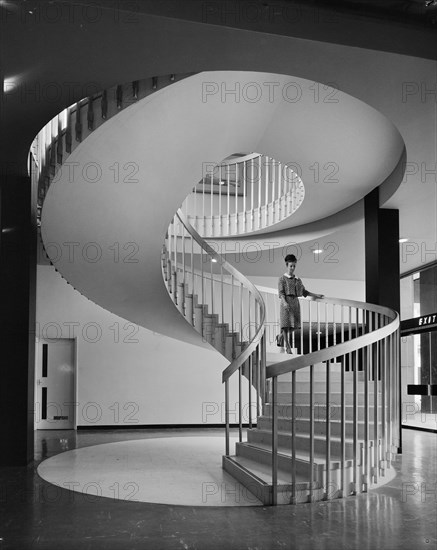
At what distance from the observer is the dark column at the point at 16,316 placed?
7.14 meters

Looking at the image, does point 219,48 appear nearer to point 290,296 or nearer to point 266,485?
point 266,485

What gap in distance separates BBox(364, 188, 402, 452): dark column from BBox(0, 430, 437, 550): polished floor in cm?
335

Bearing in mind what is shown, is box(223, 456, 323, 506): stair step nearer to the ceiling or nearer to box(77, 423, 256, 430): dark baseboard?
the ceiling

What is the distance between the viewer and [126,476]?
21.1 feet

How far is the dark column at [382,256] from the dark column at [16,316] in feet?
15.6

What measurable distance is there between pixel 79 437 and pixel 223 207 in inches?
228

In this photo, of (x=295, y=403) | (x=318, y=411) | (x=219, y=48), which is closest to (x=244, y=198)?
(x=318, y=411)

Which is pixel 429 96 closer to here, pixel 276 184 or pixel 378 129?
pixel 378 129

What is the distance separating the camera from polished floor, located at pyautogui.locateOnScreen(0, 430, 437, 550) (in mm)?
3855

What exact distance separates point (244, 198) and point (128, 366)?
14.4 feet

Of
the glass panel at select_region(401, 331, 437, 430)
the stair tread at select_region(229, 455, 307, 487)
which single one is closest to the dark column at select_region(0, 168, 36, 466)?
the stair tread at select_region(229, 455, 307, 487)

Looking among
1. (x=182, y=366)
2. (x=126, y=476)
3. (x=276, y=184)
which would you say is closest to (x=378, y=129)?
(x=126, y=476)

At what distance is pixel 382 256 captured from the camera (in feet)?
28.6

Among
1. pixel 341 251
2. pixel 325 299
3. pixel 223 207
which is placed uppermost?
pixel 223 207
